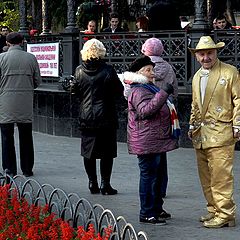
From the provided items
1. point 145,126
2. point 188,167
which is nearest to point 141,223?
point 145,126

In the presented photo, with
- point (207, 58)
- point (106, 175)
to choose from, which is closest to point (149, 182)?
point (207, 58)

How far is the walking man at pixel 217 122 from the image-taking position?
812 centimetres

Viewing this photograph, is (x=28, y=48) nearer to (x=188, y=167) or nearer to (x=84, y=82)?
(x=188, y=167)

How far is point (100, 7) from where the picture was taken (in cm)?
2347

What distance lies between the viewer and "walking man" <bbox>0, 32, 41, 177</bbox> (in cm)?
1133

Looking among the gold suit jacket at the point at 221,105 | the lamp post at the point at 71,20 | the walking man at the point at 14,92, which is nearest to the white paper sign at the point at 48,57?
the lamp post at the point at 71,20

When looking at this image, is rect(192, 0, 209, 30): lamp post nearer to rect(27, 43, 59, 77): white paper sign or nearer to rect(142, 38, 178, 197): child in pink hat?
rect(27, 43, 59, 77): white paper sign

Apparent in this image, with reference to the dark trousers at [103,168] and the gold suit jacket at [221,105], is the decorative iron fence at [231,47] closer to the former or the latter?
the dark trousers at [103,168]

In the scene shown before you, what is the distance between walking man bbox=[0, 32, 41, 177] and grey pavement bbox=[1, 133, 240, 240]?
27.5 inches

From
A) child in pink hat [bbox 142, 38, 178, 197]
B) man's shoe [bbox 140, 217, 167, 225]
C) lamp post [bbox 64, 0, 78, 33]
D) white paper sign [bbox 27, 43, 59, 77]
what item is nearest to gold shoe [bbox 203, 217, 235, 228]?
man's shoe [bbox 140, 217, 167, 225]

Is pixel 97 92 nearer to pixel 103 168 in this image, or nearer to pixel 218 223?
pixel 103 168

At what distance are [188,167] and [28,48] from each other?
268 inches

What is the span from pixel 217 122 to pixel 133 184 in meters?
3.01

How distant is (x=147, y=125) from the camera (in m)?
8.29
